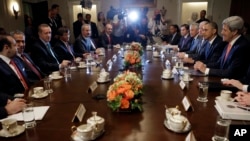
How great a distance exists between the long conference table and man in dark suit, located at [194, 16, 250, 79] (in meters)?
0.31

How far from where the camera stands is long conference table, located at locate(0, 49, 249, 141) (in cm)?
120

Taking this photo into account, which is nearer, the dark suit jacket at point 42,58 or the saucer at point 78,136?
the saucer at point 78,136

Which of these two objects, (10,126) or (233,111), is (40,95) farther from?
(233,111)

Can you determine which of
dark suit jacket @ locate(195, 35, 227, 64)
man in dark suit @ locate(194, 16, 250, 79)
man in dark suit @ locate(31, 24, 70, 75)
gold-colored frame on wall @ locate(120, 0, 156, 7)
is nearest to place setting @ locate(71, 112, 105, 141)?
man in dark suit @ locate(194, 16, 250, 79)

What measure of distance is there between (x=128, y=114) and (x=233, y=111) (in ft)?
2.14

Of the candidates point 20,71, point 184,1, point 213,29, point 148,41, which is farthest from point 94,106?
point 184,1

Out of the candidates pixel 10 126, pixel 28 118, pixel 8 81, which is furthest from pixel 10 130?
pixel 8 81

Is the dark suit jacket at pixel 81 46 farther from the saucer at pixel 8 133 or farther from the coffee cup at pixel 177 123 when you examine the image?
the coffee cup at pixel 177 123

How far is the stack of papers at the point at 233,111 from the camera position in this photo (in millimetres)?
1339

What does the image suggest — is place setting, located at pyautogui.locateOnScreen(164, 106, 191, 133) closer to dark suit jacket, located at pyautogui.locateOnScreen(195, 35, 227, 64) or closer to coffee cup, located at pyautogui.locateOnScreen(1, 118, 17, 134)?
coffee cup, located at pyautogui.locateOnScreen(1, 118, 17, 134)

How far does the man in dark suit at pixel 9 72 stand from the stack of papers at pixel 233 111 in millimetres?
1741

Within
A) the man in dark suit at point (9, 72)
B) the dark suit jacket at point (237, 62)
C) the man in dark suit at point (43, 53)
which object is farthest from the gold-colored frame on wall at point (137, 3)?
the man in dark suit at point (9, 72)

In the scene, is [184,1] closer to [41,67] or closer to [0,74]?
[41,67]

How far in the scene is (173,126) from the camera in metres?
1.21
